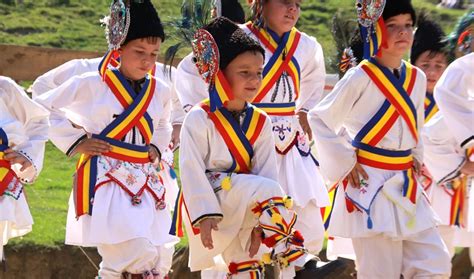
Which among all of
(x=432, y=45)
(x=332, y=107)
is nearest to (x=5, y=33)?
(x=432, y=45)

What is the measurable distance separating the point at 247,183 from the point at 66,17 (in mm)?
10424

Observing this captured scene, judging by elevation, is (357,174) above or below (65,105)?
below

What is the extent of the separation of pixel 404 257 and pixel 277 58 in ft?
5.95

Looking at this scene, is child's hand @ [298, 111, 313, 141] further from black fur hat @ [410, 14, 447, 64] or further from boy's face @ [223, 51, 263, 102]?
boy's face @ [223, 51, 263, 102]

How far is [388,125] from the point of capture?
7.99m

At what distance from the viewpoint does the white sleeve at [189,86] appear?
9.26m

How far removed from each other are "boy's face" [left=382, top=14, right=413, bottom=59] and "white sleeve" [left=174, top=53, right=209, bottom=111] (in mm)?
1637

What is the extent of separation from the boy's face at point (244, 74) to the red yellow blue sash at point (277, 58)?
54.4 inches

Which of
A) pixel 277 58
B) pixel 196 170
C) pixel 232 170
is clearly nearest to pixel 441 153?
pixel 277 58

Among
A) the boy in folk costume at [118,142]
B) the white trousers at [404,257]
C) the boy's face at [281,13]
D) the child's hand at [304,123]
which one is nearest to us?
the white trousers at [404,257]

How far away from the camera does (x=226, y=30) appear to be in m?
7.63

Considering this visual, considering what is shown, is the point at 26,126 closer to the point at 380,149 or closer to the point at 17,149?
the point at 17,149

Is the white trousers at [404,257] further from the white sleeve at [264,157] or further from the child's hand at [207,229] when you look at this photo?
the child's hand at [207,229]

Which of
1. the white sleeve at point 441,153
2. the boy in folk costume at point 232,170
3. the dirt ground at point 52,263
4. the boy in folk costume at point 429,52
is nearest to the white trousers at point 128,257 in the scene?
the boy in folk costume at point 232,170
